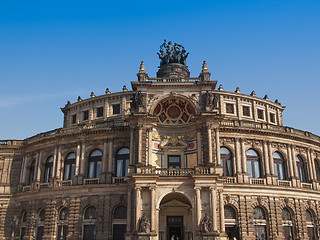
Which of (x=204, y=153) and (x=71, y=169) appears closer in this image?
(x=204, y=153)

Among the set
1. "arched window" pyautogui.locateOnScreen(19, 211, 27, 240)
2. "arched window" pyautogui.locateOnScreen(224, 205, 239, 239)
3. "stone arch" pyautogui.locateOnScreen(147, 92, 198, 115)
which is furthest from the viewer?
"arched window" pyautogui.locateOnScreen(19, 211, 27, 240)

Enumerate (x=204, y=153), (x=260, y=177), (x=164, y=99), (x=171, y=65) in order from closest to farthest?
(x=204, y=153) → (x=164, y=99) → (x=260, y=177) → (x=171, y=65)

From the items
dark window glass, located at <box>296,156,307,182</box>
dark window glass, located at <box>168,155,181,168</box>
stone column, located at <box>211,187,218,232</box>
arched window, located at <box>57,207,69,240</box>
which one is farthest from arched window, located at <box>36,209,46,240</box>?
dark window glass, located at <box>296,156,307,182</box>

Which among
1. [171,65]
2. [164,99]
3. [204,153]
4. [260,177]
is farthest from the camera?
[171,65]

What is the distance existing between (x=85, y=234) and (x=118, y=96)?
62.5 ft

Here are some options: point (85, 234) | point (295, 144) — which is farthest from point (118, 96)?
point (295, 144)

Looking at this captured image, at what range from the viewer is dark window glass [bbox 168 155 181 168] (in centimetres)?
4034

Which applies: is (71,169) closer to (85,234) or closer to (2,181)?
(85,234)

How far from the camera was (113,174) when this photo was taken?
137 feet

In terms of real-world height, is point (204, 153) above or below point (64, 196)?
above

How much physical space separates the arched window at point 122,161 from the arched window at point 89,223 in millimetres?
5251

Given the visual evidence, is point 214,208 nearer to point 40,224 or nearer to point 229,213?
point 229,213

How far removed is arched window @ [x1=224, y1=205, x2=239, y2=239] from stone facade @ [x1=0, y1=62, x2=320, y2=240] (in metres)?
0.11

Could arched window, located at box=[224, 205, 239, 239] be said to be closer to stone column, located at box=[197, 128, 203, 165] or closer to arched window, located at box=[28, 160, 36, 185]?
stone column, located at box=[197, 128, 203, 165]
